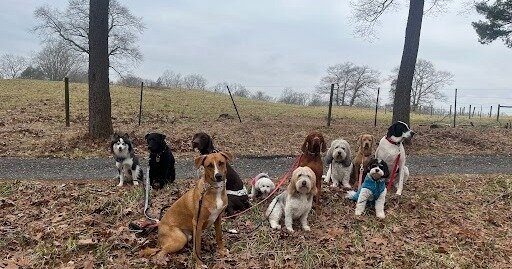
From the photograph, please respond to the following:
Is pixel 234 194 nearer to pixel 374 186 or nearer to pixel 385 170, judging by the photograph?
pixel 374 186

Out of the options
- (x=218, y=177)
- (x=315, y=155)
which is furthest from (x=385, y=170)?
(x=218, y=177)

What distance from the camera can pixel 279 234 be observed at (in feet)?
21.1

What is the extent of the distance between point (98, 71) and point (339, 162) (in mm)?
8163

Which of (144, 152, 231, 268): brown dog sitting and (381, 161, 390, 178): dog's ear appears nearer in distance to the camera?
(144, 152, 231, 268): brown dog sitting

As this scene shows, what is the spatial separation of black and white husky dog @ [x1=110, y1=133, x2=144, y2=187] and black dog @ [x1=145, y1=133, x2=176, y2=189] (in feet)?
1.67

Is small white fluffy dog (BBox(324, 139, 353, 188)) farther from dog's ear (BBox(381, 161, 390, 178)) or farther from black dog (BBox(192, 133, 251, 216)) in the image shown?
black dog (BBox(192, 133, 251, 216))

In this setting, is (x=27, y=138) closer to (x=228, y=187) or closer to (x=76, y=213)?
(x=76, y=213)

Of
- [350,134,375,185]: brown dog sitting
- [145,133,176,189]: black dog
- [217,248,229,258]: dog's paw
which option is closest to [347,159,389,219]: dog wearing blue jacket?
[350,134,375,185]: brown dog sitting

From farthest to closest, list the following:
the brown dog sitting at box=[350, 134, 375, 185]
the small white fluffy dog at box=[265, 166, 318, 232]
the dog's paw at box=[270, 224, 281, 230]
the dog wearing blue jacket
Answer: the brown dog sitting at box=[350, 134, 375, 185]
the dog wearing blue jacket
the dog's paw at box=[270, 224, 281, 230]
the small white fluffy dog at box=[265, 166, 318, 232]

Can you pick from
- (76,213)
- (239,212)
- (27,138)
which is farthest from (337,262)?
(27,138)

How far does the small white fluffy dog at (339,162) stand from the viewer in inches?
313

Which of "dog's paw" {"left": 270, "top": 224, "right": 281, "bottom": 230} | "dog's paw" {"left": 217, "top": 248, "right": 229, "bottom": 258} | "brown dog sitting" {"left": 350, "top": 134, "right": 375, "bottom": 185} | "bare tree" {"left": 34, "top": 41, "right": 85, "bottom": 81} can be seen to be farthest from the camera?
"bare tree" {"left": 34, "top": 41, "right": 85, "bottom": 81}

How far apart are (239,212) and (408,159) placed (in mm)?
7056

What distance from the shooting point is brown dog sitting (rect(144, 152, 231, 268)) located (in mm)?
5312
